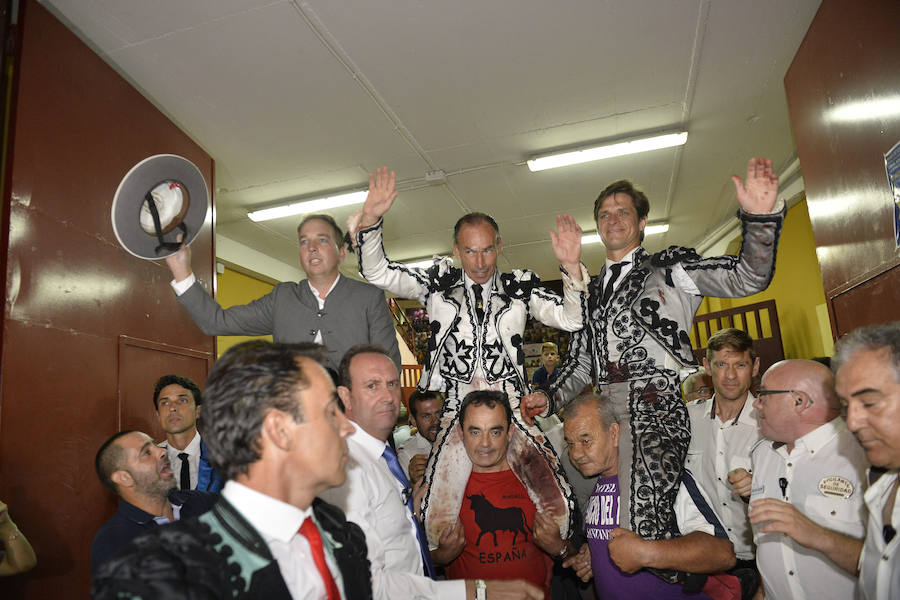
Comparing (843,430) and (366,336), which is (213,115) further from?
(843,430)

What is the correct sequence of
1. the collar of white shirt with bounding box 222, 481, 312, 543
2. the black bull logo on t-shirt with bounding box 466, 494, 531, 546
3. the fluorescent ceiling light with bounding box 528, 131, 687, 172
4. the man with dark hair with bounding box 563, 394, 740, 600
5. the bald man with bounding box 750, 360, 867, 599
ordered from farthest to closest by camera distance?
the fluorescent ceiling light with bounding box 528, 131, 687, 172 < the black bull logo on t-shirt with bounding box 466, 494, 531, 546 < the man with dark hair with bounding box 563, 394, 740, 600 < the bald man with bounding box 750, 360, 867, 599 < the collar of white shirt with bounding box 222, 481, 312, 543

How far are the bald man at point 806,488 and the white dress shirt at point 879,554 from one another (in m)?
0.19

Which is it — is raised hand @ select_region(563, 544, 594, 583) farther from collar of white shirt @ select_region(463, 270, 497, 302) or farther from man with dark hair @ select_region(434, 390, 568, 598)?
collar of white shirt @ select_region(463, 270, 497, 302)

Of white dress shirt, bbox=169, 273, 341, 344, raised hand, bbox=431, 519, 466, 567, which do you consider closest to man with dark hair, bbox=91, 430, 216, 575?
white dress shirt, bbox=169, 273, 341, 344

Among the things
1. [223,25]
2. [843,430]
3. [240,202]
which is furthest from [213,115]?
[843,430]

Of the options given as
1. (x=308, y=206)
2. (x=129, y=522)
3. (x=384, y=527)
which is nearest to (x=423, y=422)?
(x=129, y=522)

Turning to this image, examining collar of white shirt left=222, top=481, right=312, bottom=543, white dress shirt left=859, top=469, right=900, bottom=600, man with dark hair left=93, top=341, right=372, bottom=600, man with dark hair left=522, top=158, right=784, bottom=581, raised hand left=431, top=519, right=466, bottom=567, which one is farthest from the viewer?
raised hand left=431, top=519, right=466, bottom=567

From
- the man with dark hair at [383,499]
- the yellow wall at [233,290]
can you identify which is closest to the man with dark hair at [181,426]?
the man with dark hair at [383,499]

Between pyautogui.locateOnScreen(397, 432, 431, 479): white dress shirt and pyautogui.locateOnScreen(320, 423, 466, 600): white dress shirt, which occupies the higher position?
pyautogui.locateOnScreen(397, 432, 431, 479): white dress shirt

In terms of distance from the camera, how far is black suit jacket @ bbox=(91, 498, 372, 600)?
110 centimetres

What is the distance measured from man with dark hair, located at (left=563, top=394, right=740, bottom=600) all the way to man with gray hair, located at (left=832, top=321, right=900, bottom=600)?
2.30 feet

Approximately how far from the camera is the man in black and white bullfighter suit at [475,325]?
2.98 meters

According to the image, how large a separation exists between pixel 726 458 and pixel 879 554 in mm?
1804

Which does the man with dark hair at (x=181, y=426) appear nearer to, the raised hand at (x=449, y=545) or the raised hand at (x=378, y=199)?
the raised hand at (x=449, y=545)
